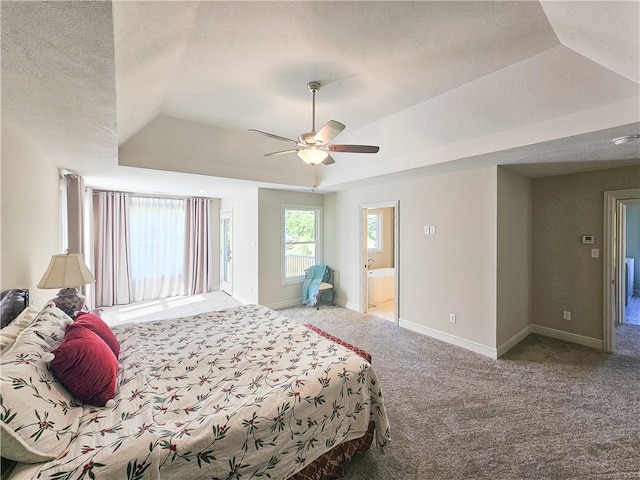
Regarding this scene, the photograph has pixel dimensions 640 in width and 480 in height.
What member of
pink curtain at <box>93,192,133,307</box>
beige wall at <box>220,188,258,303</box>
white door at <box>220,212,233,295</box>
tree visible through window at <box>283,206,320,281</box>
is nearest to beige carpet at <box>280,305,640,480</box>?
tree visible through window at <box>283,206,320,281</box>

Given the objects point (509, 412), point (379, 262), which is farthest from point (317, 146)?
point (379, 262)

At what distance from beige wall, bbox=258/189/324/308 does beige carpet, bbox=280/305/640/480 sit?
214cm

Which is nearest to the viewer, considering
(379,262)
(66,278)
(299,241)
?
(66,278)

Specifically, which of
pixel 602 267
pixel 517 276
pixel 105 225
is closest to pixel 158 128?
pixel 105 225

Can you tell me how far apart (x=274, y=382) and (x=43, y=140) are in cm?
275

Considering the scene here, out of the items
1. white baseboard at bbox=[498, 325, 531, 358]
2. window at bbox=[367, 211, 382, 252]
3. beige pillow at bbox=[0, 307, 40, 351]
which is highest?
window at bbox=[367, 211, 382, 252]

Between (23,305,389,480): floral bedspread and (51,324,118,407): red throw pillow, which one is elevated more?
(51,324,118,407): red throw pillow

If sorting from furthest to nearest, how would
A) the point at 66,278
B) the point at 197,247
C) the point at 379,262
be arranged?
the point at 379,262 < the point at 197,247 < the point at 66,278

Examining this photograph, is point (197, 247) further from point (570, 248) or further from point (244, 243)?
point (570, 248)

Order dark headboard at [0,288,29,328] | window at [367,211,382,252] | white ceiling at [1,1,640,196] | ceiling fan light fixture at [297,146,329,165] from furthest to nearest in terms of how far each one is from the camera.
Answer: window at [367,211,382,252] < ceiling fan light fixture at [297,146,329,165] < dark headboard at [0,288,29,328] < white ceiling at [1,1,640,196]

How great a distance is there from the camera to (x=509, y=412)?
91.7 inches

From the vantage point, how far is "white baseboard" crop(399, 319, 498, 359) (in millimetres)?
3396

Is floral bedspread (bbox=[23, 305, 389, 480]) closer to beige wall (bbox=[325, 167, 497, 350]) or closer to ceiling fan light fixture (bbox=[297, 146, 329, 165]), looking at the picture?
ceiling fan light fixture (bbox=[297, 146, 329, 165])

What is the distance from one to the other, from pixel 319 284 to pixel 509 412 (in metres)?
3.57
